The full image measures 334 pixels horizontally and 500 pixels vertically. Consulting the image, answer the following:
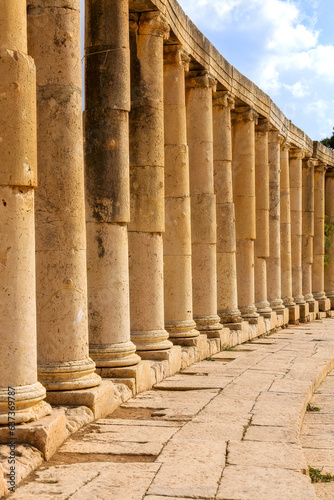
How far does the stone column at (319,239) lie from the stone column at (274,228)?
933 centimetres

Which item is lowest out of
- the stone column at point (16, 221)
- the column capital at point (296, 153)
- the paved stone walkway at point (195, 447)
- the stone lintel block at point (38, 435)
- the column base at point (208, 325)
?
the paved stone walkway at point (195, 447)

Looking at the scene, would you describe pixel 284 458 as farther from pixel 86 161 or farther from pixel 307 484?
pixel 86 161

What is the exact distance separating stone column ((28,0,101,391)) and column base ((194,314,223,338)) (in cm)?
1016

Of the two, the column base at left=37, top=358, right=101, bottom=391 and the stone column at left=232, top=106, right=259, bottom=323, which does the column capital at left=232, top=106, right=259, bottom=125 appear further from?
the column base at left=37, top=358, right=101, bottom=391

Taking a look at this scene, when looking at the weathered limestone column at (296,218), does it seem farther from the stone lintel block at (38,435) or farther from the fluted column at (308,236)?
the stone lintel block at (38,435)

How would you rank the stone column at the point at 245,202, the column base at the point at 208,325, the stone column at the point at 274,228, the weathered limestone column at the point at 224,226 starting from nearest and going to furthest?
1. the column base at the point at 208,325
2. the weathered limestone column at the point at 224,226
3. the stone column at the point at 245,202
4. the stone column at the point at 274,228

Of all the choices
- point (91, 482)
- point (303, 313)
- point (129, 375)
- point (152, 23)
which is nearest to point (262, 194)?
point (303, 313)

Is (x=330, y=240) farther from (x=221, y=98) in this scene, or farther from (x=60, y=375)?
(x=60, y=375)

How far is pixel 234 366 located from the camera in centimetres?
1878

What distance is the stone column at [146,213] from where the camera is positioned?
16.8 metres

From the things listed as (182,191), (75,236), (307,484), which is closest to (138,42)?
(182,191)

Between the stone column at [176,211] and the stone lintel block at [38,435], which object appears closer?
the stone lintel block at [38,435]

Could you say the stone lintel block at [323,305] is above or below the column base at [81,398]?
below

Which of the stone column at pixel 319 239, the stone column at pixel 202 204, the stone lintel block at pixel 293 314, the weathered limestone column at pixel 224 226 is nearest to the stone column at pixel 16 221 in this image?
the stone column at pixel 202 204
